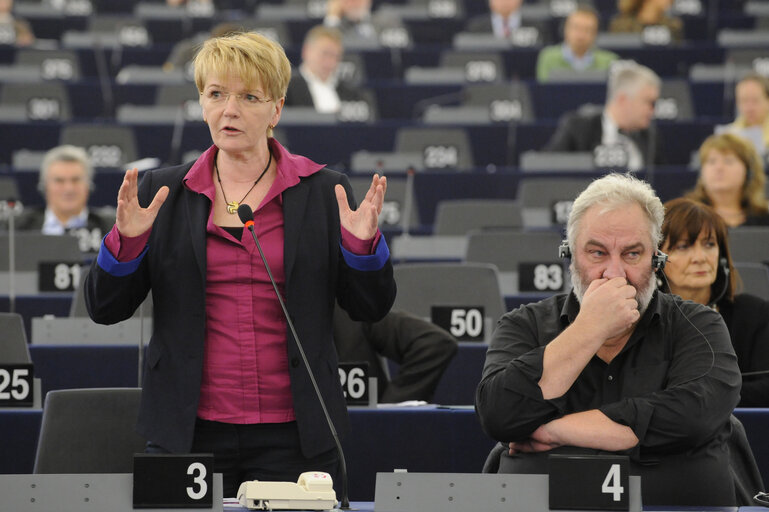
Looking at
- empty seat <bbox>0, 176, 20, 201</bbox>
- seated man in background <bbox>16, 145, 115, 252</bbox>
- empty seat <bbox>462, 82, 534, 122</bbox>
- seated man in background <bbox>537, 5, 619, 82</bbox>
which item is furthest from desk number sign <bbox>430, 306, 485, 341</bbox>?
seated man in background <bbox>537, 5, 619, 82</bbox>

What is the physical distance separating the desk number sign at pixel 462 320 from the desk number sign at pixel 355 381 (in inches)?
37.3

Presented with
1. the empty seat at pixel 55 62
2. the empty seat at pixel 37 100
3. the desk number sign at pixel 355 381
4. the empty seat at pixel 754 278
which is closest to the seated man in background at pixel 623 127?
the empty seat at pixel 754 278

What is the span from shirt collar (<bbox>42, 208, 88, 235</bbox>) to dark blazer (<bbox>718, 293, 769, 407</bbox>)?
369 cm

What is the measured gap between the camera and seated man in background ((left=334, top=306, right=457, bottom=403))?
13.2 feet

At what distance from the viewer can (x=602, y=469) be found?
82.5 inches

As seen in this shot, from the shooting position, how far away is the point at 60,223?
6473 mm

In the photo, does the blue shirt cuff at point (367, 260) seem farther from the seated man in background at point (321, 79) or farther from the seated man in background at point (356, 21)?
the seated man in background at point (356, 21)

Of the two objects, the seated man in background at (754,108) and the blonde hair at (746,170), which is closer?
the blonde hair at (746,170)

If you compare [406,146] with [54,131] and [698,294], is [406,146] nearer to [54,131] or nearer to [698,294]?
[54,131]

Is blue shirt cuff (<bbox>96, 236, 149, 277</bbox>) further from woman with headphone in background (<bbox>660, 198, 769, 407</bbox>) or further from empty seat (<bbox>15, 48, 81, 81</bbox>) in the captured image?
empty seat (<bbox>15, 48, 81, 81</bbox>)

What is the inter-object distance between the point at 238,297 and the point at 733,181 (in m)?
3.69

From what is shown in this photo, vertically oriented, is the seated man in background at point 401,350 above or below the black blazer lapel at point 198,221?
below

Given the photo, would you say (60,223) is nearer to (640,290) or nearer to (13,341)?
(13,341)

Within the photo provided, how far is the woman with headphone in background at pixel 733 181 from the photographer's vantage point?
5.57 metres
